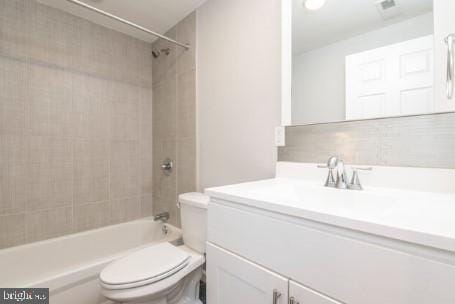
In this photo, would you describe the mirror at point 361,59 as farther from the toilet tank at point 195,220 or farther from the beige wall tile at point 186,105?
the beige wall tile at point 186,105

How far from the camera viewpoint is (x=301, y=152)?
1188 millimetres

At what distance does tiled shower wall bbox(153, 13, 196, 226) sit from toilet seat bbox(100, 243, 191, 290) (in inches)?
23.8

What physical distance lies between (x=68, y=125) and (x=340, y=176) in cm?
203

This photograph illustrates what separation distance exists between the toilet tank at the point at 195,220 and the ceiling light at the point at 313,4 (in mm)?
1251

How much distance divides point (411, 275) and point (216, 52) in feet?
5.22

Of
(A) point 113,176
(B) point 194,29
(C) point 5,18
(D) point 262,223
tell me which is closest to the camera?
(D) point 262,223

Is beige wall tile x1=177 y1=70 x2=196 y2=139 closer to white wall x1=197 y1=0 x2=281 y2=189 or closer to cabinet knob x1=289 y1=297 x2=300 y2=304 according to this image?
white wall x1=197 y1=0 x2=281 y2=189

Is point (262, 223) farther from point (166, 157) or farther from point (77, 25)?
point (77, 25)

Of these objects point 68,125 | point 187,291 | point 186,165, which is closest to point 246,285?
point 187,291

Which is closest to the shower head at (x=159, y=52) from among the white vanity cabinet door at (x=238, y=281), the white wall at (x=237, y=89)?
the white wall at (x=237, y=89)

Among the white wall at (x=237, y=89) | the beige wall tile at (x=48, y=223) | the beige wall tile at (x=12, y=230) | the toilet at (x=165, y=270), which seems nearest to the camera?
the toilet at (x=165, y=270)

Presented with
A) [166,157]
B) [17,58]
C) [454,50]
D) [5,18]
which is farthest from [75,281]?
[454,50]

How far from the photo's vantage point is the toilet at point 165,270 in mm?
1021

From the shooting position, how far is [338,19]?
1104mm
